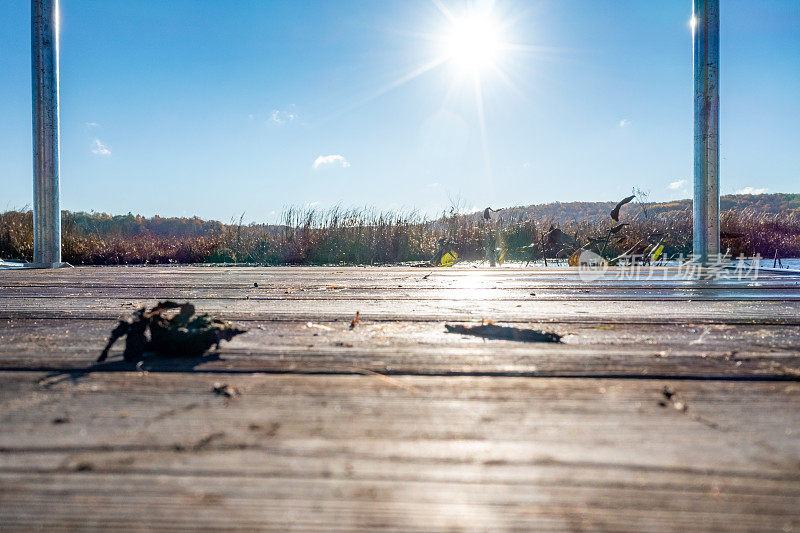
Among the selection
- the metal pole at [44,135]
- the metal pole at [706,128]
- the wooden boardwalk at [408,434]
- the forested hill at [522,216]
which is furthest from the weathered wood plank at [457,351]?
the forested hill at [522,216]

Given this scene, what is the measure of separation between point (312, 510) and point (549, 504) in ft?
0.64

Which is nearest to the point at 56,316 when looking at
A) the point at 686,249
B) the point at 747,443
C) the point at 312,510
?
the point at 312,510

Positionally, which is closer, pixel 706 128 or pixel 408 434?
pixel 408 434

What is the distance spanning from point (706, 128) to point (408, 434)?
4.23 meters

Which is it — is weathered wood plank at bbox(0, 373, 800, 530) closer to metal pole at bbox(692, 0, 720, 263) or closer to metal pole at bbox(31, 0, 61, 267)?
metal pole at bbox(692, 0, 720, 263)

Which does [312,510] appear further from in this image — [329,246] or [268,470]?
[329,246]

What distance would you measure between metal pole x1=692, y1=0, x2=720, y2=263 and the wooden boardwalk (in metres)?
3.22

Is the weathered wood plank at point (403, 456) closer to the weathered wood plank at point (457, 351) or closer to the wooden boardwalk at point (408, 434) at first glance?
the wooden boardwalk at point (408, 434)

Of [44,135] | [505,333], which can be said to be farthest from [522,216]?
[505,333]

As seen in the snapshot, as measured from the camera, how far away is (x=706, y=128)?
153 inches

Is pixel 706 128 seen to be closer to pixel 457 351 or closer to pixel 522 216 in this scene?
pixel 457 351

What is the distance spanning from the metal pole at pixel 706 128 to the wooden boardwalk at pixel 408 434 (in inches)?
127

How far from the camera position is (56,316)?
4.85ft

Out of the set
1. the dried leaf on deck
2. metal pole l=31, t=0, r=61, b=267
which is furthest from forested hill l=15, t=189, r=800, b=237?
the dried leaf on deck
